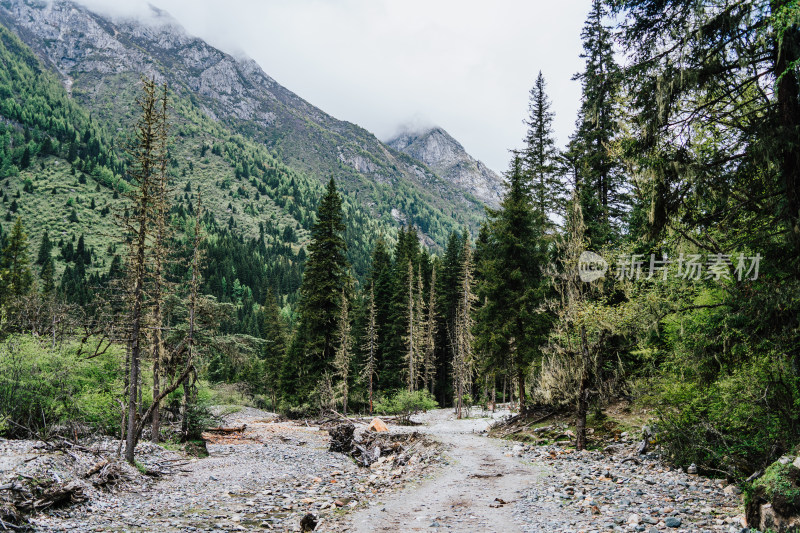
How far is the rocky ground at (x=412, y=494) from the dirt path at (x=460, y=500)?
0.03 meters

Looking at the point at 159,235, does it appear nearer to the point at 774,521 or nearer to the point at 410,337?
the point at 774,521

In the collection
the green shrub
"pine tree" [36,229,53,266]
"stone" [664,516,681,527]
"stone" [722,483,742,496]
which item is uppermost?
"pine tree" [36,229,53,266]

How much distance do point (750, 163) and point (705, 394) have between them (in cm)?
508

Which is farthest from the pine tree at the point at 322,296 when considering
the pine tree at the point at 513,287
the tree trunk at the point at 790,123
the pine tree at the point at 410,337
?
the tree trunk at the point at 790,123

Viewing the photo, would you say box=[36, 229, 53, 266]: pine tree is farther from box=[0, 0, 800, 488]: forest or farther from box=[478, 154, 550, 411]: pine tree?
box=[478, 154, 550, 411]: pine tree

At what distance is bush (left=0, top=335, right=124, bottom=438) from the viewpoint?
14938 mm

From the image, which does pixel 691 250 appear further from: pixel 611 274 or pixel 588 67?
pixel 588 67

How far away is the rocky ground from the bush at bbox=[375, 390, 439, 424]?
14889mm

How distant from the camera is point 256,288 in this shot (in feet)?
465

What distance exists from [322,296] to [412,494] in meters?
23.8

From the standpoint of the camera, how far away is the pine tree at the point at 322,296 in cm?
3256

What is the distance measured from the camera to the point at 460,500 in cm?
927

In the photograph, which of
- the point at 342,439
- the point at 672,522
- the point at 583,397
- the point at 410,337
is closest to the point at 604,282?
the point at 583,397

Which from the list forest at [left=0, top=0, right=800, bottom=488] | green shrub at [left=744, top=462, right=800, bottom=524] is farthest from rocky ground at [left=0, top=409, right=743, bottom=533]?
forest at [left=0, top=0, right=800, bottom=488]
